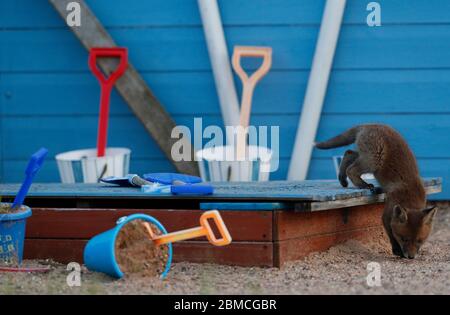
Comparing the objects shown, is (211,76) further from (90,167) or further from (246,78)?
(90,167)

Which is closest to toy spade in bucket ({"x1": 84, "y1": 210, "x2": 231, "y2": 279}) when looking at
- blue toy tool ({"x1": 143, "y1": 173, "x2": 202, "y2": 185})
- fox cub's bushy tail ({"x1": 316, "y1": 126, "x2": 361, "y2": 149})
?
blue toy tool ({"x1": 143, "y1": 173, "x2": 202, "y2": 185})

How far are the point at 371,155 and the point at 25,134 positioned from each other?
2735 mm

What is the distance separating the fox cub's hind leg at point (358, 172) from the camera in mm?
4898

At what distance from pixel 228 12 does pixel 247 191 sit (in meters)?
2.08

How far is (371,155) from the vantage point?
4867 millimetres

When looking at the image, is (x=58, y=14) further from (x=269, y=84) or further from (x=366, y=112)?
(x=366, y=112)

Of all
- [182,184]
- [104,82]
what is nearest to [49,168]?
[104,82]

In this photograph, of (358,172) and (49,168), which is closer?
(358,172)

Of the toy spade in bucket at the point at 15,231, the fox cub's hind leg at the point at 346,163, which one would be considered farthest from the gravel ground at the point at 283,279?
the fox cub's hind leg at the point at 346,163

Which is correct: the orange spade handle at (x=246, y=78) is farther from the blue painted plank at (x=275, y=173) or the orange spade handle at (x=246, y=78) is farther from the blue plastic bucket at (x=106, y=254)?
the blue plastic bucket at (x=106, y=254)

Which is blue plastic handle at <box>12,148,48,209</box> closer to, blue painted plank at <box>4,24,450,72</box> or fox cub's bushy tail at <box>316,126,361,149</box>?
fox cub's bushy tail at <box>316,126,361,149</box>

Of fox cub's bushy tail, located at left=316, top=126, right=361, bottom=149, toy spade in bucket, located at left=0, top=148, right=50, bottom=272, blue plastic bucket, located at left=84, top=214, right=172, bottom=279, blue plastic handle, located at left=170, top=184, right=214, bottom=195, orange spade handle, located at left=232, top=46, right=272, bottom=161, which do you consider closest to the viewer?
blue plastic bucket, located at left=84, top=214, right=172, bottom=279

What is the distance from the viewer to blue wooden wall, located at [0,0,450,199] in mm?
6176

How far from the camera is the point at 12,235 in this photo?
402 cm
